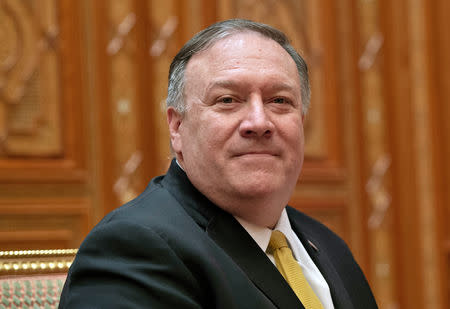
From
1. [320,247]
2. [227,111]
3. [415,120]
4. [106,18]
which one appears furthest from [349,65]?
[227,111]

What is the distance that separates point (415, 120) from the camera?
4066mm

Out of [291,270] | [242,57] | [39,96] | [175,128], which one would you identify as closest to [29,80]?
[39,96]

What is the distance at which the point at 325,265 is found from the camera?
6.17ft

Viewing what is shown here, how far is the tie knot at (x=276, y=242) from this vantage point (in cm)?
172

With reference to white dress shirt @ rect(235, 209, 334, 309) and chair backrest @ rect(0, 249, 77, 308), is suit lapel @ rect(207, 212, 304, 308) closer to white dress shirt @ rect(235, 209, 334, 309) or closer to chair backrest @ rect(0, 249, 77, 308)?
white dress shirt @ rect(235, 209, 334, 309)

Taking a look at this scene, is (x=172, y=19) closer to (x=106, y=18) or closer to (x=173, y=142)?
(x=106, y=18)

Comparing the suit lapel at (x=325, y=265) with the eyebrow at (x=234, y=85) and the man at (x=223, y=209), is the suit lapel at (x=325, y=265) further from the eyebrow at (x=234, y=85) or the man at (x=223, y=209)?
the eyebrow at (x=234, y=85)

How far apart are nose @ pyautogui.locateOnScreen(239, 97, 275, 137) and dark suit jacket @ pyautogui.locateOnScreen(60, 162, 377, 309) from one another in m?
0.20

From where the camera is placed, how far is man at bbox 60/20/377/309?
1.40 m

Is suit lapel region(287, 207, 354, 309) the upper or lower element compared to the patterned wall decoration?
lower

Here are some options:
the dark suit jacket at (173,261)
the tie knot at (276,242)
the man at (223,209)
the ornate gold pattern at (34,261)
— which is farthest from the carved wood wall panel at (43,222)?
the tie knot at (276,242)

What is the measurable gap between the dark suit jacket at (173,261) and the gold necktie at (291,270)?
0.07 metres

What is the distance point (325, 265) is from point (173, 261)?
24.3 inches

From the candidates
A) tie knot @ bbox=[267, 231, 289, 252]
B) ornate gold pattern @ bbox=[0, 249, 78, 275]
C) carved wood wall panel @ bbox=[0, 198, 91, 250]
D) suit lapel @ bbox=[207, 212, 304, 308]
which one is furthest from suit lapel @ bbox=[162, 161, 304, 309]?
carved wood wall panel @ bbox=[0, 198, 91, 250]
